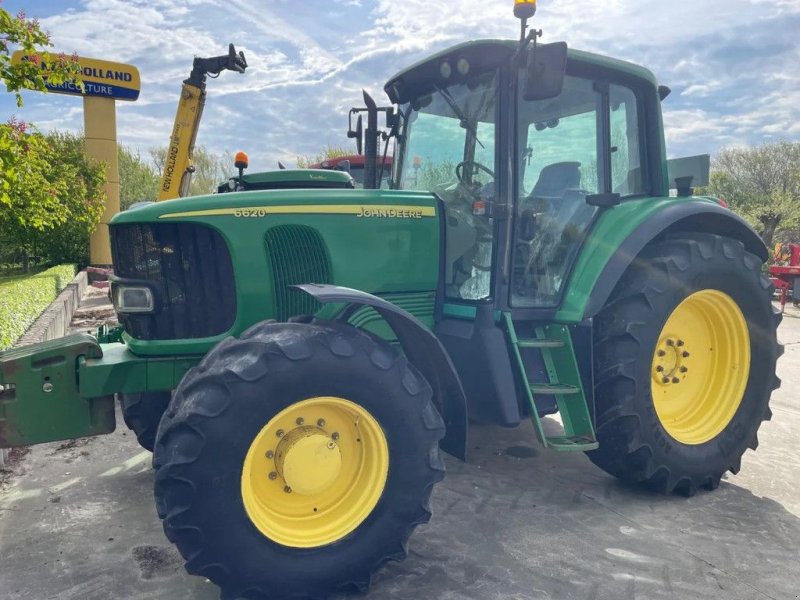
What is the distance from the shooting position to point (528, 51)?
3102 millimetres

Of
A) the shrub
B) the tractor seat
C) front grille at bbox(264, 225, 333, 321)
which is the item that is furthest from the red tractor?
the shrub

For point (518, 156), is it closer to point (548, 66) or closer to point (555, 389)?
point (548, 66)

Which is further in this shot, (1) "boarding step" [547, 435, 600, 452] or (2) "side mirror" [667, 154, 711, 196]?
(2) "side mirror" [667, 154, 711, 196]

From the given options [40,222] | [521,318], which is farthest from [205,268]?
[40,222]

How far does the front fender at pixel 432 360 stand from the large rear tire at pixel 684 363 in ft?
3.02

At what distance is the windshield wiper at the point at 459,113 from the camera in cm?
358

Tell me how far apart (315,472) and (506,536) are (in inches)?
45.4

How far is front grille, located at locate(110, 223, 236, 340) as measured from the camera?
120 inches

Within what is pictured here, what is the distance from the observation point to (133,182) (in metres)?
28.1

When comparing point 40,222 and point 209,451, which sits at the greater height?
point 40,222

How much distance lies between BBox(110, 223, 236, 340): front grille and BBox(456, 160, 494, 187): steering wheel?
1.39 meters

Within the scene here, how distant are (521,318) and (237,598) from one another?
1968mm

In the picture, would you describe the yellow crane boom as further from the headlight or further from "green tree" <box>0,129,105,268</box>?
the headlight

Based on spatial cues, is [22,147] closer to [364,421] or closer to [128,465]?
[128,465]
